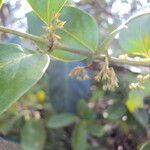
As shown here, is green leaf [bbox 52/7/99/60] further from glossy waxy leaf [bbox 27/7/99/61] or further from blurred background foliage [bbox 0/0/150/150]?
blurred background foliage [bbox 0/0/150/150]

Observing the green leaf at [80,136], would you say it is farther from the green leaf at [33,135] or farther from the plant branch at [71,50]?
the plant branch at [71,50]

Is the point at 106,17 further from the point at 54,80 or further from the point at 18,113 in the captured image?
the point at 18,113

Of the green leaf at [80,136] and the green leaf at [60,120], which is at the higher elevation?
the green leaf at [60,120]

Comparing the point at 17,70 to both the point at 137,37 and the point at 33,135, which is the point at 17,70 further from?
the point at 33,135

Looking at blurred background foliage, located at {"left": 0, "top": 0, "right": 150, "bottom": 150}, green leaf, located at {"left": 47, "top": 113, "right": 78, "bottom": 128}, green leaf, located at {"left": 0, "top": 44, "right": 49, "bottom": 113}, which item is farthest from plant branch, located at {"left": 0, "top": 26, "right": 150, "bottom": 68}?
green leaf, located at {"left": 47, "top": 113, "right": 78, "bottom": 128}

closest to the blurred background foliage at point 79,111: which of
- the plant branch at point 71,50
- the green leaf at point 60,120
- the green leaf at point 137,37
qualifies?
the green leaf at point 60,120

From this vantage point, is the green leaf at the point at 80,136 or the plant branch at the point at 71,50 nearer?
the plant branch at the point at 71,50
